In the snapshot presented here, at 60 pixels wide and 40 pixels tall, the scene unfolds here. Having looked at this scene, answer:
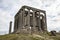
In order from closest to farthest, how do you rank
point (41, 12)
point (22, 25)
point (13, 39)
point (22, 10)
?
point (13, 39) < point (22, 25) < point (22, 10) < point (41, 12)

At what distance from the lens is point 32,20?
47500mm

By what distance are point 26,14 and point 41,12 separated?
799 centimetres

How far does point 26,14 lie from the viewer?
4859 centimetres

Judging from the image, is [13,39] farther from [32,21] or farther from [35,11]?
[35,11]

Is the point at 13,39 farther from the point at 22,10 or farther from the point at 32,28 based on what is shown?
the point at 22,10

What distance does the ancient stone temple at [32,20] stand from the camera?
44138mm

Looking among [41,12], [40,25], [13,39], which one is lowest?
[13,39]

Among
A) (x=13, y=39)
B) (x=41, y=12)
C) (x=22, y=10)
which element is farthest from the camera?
(x=41, y=12)

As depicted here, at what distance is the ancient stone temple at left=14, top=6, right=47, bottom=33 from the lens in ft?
145

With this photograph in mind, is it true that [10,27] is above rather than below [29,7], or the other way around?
below

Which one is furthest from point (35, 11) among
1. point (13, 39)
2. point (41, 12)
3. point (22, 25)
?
point (13, 39)

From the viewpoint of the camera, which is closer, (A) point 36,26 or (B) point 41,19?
(A) point 36,26

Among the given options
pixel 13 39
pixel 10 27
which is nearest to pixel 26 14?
pixel 10 27

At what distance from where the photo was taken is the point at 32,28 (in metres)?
44.8
